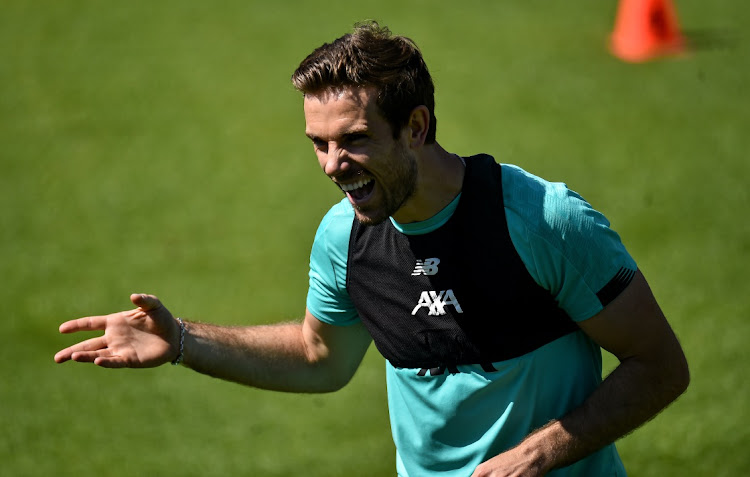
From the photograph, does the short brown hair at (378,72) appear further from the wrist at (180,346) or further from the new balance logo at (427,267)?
the wrist at (180,346)

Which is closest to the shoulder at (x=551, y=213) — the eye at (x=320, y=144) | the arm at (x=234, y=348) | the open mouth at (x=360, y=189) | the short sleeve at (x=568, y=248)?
the short sleeve at (x=568, y=248)

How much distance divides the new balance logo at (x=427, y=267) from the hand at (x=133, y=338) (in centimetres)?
85

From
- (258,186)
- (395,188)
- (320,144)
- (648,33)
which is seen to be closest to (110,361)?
(320,144)

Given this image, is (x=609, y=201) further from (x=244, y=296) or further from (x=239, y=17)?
(x=239, y=17)

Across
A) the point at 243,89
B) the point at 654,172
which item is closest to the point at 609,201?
the point at 654,172

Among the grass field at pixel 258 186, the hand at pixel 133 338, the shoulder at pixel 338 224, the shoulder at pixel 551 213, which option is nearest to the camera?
the shoulder at pixel 551 213

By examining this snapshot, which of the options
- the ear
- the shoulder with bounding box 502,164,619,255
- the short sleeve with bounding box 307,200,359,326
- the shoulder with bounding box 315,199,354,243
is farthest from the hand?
the shoulder with bounding box 502,164,619,255

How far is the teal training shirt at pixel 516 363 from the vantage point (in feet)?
8.76

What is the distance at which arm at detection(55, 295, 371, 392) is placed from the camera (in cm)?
318

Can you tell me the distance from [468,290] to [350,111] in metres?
0.60

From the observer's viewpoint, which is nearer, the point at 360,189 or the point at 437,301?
the point at 360,189

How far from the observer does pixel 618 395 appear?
280 centimetres

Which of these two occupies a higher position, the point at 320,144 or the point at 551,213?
the point at 320,144

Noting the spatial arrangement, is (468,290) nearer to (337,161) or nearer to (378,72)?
(337,161)
